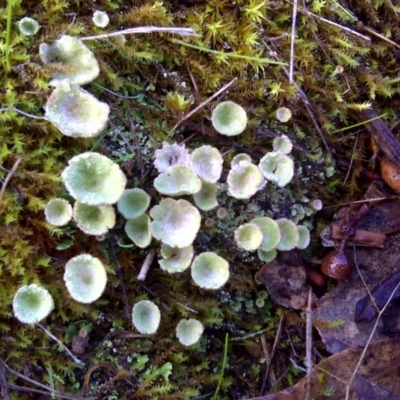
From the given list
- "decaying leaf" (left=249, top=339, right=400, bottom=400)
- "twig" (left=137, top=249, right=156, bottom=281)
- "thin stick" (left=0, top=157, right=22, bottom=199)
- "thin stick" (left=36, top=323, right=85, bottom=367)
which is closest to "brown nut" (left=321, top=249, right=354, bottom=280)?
"decaying leaf" (left=249, top=339, right=400, bottom=400)

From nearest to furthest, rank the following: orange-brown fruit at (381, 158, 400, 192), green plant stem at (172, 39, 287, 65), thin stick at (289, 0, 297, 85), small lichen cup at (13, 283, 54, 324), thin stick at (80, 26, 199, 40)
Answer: small lichen cup at (13, 283, 54, 324), thin stick at (80, 26, 199, 40), green plant stem at (172, 39, 287, 65), thin stick at (289, 0, 297, 85), orange-brown fruit at (381, 158, 400, 192)

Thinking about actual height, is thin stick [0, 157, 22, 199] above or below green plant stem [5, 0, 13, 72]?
below

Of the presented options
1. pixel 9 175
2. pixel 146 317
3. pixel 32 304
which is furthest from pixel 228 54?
pixel 32 304

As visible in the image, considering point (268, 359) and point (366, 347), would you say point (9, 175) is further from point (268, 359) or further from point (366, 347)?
point (366, 347)

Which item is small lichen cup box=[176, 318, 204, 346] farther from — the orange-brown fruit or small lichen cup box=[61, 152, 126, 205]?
the orange-brown fruit

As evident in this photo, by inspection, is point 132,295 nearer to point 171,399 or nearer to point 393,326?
point 171,399

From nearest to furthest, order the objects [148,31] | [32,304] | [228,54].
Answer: [32,304], [148,31], [228,54]

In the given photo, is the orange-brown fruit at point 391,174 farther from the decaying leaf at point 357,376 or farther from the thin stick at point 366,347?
the decaying leaf at point 357,376
